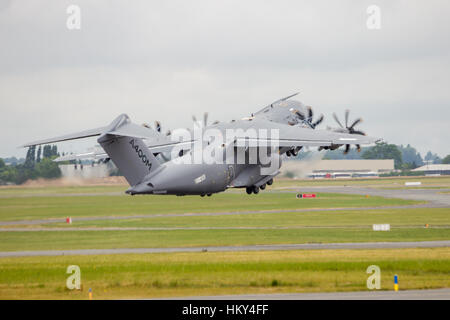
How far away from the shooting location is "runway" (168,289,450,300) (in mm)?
49438

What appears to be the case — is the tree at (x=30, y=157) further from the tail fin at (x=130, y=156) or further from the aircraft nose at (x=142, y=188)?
the tail fin at (x=130, y=156)

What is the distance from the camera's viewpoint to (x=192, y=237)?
9494 cm

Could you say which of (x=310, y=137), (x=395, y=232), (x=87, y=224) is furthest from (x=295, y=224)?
(x=310, y=137)

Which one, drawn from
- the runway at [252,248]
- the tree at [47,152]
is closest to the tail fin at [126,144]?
the runway at [252,248]

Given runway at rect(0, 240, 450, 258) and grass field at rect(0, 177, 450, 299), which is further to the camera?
runway at rect(0, 240, 450, 258)

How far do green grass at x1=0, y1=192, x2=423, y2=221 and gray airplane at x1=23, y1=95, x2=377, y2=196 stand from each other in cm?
6019

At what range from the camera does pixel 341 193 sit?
160625 millimetres

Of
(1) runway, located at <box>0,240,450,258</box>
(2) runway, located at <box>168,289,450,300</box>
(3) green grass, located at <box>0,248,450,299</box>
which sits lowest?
(1) runway, located at <box>0,240,450,258</box>

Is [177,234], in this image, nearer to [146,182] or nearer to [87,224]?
[87,224]

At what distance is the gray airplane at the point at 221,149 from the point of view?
168 ft

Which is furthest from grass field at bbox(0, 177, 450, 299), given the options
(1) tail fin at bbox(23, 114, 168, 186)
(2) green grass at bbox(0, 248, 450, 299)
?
(1) tail fin at bbox(23, 114, 168, 186)

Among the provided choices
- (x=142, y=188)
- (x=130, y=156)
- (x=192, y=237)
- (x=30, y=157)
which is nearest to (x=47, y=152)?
(x=30, y=157)

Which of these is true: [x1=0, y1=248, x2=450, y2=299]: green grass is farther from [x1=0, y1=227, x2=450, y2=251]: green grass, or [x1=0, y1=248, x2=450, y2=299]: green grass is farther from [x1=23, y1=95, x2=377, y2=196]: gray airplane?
[x1=0, y1=227, x2=450, y2=251]: green grass

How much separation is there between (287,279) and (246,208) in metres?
69.7
